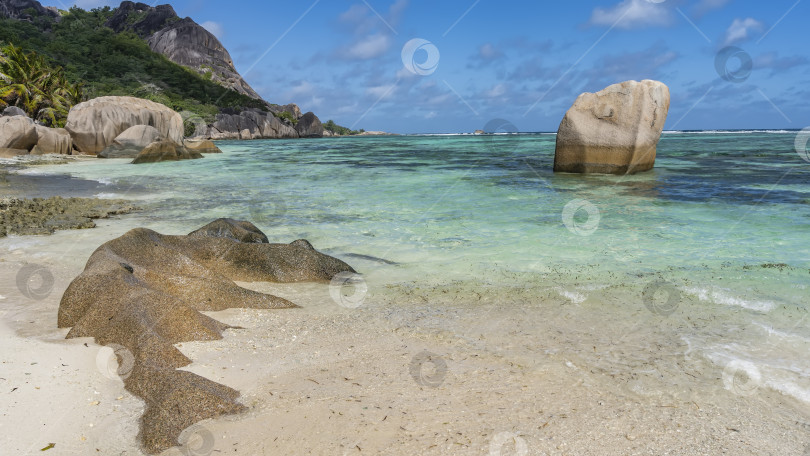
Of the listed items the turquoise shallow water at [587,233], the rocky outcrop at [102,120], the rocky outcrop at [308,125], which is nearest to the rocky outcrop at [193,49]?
the rocky outcrop at [308,125]

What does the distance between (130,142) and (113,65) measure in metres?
53.4

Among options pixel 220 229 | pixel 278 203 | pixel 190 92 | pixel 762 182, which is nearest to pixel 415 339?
pixel 220 229

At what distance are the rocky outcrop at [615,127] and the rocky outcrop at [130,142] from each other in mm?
19437

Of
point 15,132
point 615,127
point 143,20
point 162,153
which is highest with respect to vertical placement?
point 143,20

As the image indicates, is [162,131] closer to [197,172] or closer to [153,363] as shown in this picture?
[197,172]

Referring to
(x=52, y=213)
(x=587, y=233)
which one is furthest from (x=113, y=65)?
(x=587, y=233)

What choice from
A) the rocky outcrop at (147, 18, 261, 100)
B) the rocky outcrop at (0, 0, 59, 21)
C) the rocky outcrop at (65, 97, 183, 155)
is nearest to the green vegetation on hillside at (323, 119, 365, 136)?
the rocky outcrop at (147, 18, 261, 100)

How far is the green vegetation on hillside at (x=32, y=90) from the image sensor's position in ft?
100

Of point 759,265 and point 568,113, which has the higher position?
point 568,113

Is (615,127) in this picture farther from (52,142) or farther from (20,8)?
(20,8)

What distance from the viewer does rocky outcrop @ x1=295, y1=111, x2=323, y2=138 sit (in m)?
93.0

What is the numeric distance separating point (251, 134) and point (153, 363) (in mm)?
77482

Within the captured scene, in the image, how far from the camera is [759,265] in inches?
225

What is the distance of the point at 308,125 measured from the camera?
93.7 m
